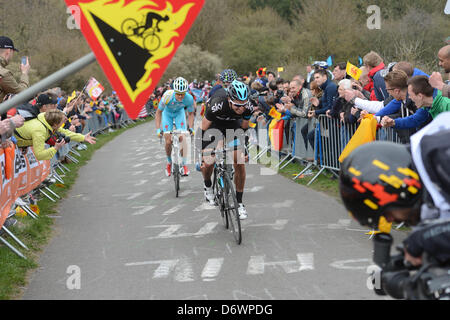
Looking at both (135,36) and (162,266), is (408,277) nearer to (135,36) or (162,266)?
(135,36)

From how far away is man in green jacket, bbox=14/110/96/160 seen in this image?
8562mm

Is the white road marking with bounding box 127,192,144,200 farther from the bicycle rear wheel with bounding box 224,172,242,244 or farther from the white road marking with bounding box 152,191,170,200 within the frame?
the bicycle rear wheel with bounding box 224,172,242,244

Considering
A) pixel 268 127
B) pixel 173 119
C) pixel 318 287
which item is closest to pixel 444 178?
pixel 318 287

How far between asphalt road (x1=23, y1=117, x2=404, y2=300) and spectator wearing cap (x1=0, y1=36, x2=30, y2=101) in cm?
201

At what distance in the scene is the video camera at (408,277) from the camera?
2.60 m

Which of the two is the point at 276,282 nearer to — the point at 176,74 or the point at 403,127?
the point at 403,127

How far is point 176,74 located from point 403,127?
5663cm

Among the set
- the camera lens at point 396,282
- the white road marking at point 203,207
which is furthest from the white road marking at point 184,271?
the camera lens at point 396,282

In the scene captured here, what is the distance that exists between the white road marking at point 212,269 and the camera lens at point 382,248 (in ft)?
10.9

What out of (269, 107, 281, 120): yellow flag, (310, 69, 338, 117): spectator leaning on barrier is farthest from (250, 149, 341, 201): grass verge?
(310, 69, 338, 117): spectator leaning on barrier

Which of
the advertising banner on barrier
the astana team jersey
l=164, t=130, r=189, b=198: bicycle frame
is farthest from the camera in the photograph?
the astana team jersey

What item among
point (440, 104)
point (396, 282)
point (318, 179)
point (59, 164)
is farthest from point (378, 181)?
point (59, 164)

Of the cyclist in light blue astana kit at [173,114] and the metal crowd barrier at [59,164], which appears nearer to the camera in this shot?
the metal crowd barrier at [59,164]

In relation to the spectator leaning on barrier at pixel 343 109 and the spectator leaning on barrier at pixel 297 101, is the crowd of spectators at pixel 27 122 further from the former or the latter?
the spectator leaning on barrier at pixel 297 101
